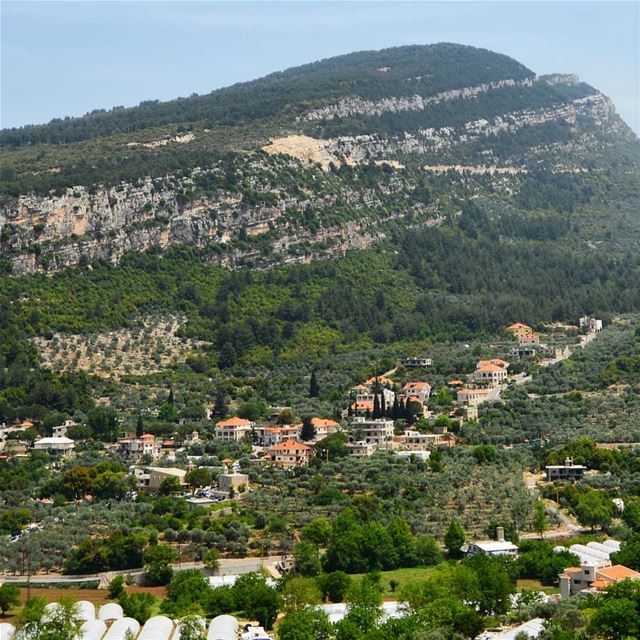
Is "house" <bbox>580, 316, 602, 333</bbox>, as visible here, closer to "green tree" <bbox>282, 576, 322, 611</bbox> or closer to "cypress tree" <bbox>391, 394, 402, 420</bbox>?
"cypress tree" <bbox>391, 394, 402, 420</bbox>

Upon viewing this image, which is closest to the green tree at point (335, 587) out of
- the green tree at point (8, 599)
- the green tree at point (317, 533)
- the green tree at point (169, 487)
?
the green tree at point (317, 533)

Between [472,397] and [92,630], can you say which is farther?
[472,397]

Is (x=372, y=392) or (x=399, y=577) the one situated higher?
(x=372, y=392)

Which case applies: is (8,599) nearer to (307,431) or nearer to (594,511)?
(594,511)

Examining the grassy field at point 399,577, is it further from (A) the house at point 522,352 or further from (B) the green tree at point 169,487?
(A) the house at point 522,352

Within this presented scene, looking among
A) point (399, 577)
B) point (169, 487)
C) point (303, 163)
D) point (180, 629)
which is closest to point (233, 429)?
point (169, 487)

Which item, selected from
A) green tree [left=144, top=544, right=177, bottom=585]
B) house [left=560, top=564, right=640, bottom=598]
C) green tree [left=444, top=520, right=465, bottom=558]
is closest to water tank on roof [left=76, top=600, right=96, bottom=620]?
green tree [left=144, top=544, right=177, bottom=585]

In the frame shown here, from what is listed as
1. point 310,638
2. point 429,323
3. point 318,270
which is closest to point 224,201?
point 318,270
